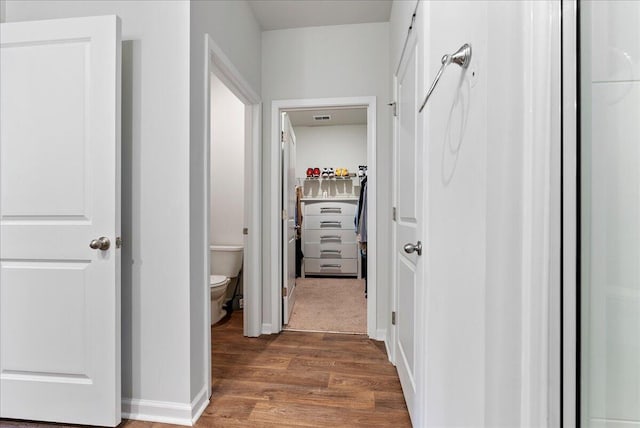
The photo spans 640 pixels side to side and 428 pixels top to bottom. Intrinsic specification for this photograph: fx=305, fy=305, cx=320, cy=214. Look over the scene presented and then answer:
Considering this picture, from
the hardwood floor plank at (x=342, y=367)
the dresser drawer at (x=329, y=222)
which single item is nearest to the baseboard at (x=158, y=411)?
the hardwood floor plank at (x=342, y=367)

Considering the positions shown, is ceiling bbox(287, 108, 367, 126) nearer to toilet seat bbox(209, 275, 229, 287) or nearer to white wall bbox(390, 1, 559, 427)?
toilet seat bbox(209, 275, 229, 287)

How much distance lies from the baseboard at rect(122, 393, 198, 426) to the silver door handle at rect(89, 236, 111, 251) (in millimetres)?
796

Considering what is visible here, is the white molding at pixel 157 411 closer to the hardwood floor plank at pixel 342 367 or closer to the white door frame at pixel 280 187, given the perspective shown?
the hardwood floor plank at pixel 342 367

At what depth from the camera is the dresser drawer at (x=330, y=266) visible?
5074mm

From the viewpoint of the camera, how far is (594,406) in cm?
48

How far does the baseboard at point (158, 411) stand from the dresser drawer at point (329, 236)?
147 inches

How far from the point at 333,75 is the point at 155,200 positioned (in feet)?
6.06

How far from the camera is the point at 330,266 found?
5.12 metres

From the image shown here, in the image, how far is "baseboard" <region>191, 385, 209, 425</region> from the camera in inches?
59.6

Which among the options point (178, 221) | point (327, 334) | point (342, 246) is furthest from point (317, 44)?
point (342, 246)

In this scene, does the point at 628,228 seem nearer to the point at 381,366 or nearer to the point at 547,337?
the point at 547,337

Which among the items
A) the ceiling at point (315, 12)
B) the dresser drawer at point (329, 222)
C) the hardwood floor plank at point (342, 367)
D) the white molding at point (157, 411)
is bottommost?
the hardwood floor plank at point (342, 367)

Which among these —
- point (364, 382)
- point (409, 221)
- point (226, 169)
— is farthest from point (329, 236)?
point (409, 221)

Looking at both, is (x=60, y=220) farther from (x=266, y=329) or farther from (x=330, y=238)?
(x=330, y=238)
